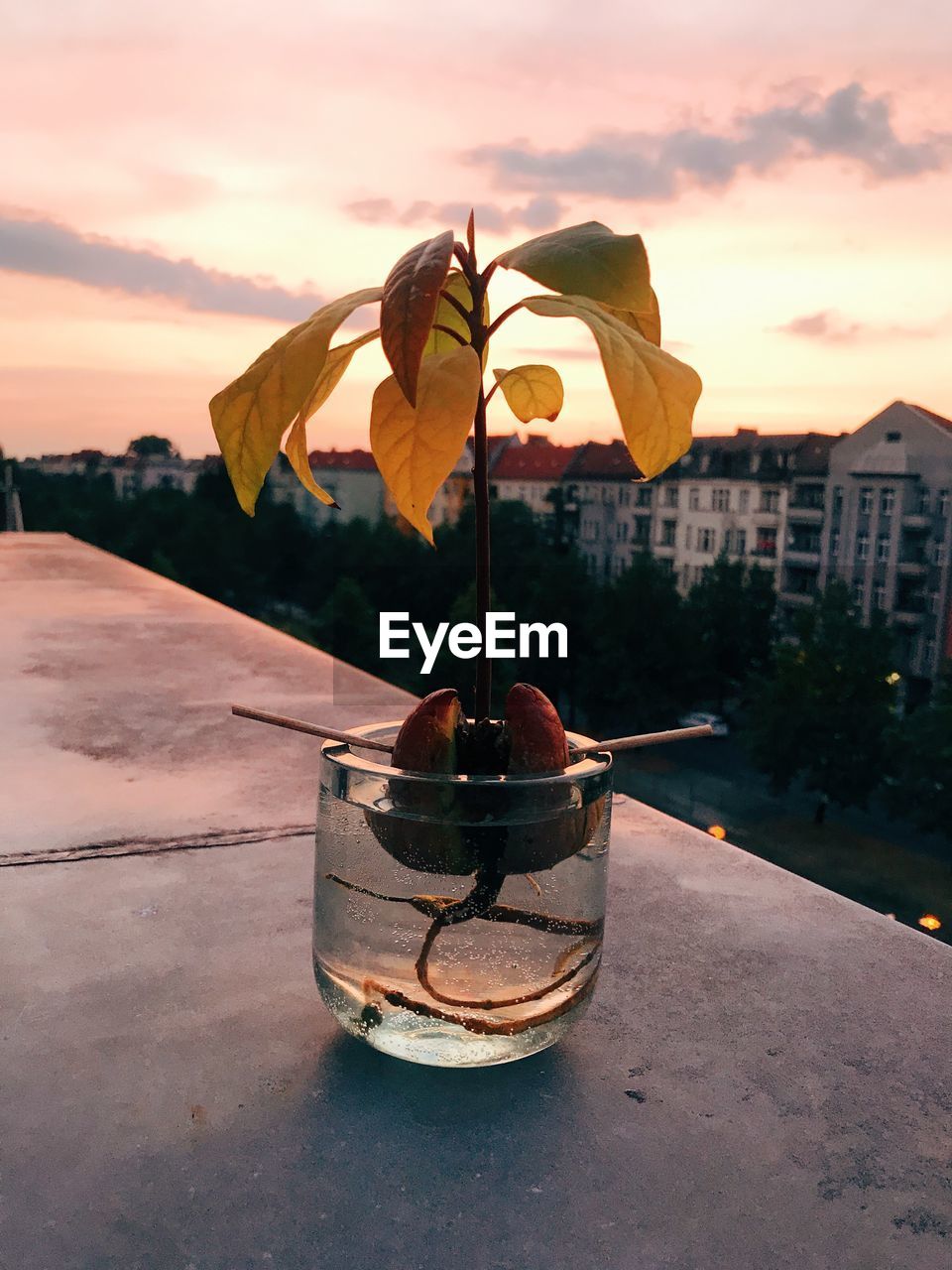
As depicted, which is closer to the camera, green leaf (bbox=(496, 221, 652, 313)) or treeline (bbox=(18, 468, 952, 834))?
green leaf (bbox=(496, 221, 652, 313))

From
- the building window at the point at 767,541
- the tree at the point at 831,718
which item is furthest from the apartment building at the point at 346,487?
the tree at the point at 831,718

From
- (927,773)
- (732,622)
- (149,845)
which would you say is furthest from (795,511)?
(149,845)

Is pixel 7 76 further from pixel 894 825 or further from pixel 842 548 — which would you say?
pixel 842 548

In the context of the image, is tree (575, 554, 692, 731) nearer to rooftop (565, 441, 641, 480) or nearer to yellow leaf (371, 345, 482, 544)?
rooftop (565, 441, 641, 480)

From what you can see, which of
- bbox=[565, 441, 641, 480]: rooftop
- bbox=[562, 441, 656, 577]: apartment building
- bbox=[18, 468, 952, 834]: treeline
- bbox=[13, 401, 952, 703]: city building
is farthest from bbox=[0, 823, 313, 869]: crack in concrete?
bbox=[565, 441, 641, 480]: rooftop

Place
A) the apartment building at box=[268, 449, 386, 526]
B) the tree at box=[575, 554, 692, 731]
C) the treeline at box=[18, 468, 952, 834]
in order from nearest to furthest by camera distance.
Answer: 1. the treeline at box=[18, 468, 952, 834]
2. the tree at box=[575, 554, 692, 731]
3. the apartment building at box=[268, 449, 386, 526]

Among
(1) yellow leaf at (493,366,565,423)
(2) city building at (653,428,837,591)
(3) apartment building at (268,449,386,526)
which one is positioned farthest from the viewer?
(3) apartment building at (268,449,386,526)

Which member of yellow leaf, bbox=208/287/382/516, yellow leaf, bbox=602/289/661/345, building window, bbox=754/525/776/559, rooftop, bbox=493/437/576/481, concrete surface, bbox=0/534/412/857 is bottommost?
building window, bbox=754/525/776/559

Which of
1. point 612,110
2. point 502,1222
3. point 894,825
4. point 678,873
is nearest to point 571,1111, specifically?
point 502,1222
